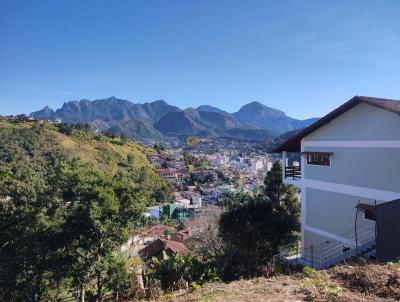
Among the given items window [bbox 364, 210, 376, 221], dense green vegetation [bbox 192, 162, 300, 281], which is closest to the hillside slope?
dense green vegetation [bbox 192, 162, 300, 281]

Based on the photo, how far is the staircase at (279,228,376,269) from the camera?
40.6ft

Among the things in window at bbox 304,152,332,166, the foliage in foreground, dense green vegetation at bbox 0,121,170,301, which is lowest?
the foliage in foreground

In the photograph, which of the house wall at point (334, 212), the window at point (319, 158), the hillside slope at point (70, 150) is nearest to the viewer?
the house wall at point (334, 212)

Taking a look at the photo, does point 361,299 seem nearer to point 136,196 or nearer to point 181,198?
point 136,196

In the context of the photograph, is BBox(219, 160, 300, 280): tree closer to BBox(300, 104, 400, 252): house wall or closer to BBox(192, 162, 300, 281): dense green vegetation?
BBox(192, 162, 300, 281): dense green vegetation

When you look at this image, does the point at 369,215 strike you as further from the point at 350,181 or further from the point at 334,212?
the point at 334,212

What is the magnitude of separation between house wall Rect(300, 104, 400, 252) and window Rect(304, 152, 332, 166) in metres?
0.17

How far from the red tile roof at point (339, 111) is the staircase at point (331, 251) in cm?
402

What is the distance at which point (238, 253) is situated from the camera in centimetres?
1578

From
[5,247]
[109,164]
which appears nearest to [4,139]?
[109,164]

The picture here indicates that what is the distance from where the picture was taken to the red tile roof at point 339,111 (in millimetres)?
11852

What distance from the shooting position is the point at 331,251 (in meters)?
14.2

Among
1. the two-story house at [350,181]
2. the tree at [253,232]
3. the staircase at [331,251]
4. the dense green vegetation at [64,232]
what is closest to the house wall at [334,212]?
the two-story house at [350,181]

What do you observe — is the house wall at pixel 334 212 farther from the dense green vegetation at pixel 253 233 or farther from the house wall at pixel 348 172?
the dense green vegetation at pixel 253 233
